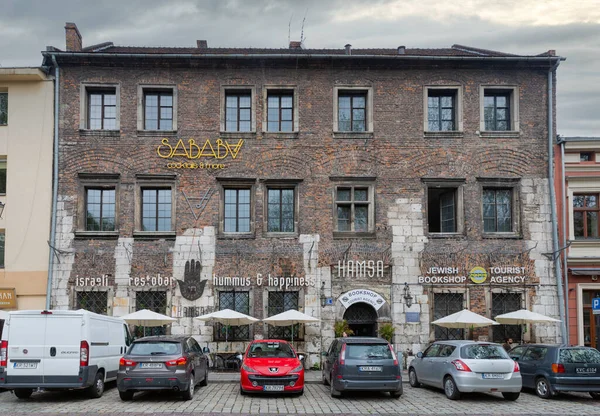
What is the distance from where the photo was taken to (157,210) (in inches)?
986

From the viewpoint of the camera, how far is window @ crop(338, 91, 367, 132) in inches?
1007

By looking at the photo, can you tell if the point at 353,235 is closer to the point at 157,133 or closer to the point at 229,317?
the point at 229,317

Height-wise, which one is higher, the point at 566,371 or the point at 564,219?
the point at 564,219

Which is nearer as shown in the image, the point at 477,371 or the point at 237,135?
the point at 477,371

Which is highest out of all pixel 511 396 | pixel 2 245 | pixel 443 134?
pixel 443 134

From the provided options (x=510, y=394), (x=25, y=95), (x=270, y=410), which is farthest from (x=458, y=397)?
(x=25, y=95)

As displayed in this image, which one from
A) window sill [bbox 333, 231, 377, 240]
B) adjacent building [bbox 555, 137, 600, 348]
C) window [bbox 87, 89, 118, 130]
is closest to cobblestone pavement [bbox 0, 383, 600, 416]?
adjacent building [bbox 555, 137, 600, 348]

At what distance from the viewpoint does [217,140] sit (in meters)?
25.1

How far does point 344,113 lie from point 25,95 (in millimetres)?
12484

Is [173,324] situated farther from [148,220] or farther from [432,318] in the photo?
[432,318]

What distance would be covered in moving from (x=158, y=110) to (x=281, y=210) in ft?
20.5

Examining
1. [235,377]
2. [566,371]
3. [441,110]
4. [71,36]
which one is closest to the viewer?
[566,371]

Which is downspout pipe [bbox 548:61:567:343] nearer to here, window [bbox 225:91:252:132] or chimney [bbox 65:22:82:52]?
window [bbox 225:91:252:132]

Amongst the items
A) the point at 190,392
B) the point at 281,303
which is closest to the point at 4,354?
the point at 190,392
